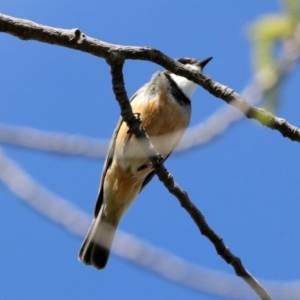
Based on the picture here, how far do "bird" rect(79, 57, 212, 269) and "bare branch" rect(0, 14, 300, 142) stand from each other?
242 cm

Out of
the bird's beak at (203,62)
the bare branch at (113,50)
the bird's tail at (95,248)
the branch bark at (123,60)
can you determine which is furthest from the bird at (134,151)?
the bare branch at (113,50)

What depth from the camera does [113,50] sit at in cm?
345

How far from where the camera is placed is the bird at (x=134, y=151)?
20.3 feet

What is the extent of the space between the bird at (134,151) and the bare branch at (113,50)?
95.1 inches

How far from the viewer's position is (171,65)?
3543mm

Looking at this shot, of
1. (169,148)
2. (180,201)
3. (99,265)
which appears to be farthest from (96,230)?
(180,201)

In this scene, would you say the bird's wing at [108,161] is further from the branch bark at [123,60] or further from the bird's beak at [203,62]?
the branch bark at [123,60]

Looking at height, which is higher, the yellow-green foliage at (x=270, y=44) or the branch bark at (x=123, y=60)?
the branch bark at (x=123, y=60)

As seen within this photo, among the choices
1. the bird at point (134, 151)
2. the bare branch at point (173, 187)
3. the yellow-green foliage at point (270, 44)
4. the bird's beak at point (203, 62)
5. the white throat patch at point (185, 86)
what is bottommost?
the yellow-green foliage at point (270, 44)

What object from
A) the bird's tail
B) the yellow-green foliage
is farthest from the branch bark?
the bird's tail

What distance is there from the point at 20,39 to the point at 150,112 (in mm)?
2873

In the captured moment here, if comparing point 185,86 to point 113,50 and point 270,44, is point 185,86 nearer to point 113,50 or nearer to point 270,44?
point 113,50

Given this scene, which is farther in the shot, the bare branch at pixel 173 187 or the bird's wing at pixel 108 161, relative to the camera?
the bird's wing at pixel 108 161

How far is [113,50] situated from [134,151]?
2.85 meters
